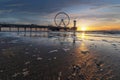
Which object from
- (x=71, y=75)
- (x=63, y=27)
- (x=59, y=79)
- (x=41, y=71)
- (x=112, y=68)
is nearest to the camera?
(x=59, y=79)

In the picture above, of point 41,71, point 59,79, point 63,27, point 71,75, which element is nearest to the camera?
point 59,79

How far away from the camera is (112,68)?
49.3 feet

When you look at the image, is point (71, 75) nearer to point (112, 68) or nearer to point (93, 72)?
point (93, 72)

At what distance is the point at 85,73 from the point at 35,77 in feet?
12.1

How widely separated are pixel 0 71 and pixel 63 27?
555ft

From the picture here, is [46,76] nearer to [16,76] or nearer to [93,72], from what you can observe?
[16,76]

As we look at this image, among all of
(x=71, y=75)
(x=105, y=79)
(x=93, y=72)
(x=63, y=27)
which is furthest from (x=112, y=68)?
(x=63, y=27)

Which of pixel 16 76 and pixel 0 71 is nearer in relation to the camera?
pixel 16 76

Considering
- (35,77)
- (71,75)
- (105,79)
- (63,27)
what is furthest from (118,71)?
(63,27)

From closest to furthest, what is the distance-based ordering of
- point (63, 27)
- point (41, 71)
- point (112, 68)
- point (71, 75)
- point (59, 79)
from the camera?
point (59, 79) → point (71, 75) → point (41, 71) → point (112, 68) → point (63, 27)

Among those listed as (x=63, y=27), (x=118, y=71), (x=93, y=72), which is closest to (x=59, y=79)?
(x=93, y=72)

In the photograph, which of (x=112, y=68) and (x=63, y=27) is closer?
(x=112, y=68)

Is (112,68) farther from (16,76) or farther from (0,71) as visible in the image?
Answer: (0,71)

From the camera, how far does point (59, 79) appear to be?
11.7 metres
